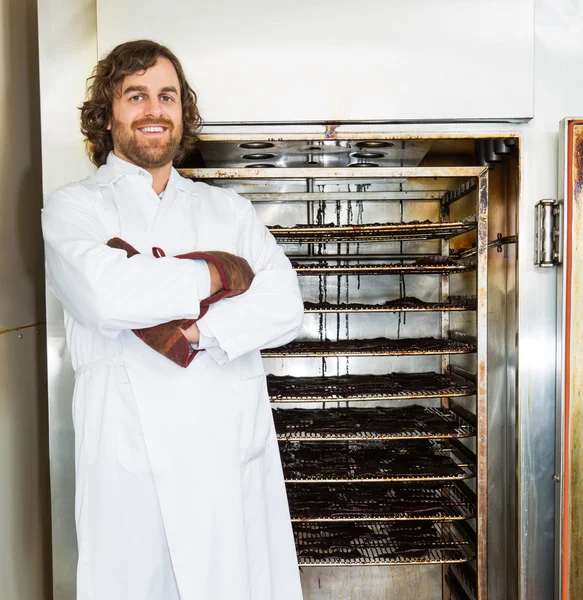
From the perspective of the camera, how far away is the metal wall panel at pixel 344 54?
6.77 feet

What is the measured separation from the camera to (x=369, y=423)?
270cm

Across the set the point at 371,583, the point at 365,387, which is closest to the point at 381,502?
the point at 365,387

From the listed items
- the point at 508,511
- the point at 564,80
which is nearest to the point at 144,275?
the point at 564,80

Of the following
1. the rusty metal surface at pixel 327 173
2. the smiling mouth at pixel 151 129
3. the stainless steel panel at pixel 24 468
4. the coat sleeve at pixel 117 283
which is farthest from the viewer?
the rusty metal surface at pixel 327 173

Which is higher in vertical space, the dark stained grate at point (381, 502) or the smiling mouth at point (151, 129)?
the smiling mouth at point (151, 129)

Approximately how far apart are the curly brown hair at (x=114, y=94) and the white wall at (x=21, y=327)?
28 cm

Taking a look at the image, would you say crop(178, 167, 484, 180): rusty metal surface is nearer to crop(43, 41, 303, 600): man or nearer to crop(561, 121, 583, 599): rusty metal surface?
crop(561, 121, 583, 599): rusty metal surface

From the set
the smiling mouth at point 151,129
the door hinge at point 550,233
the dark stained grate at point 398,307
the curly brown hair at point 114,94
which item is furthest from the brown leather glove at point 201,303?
the door hinge at point 550,233

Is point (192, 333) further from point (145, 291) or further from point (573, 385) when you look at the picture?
point (573, 385)

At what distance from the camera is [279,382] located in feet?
9.45

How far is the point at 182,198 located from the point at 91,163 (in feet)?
1.53

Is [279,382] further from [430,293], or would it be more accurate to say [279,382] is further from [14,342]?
[14,342]

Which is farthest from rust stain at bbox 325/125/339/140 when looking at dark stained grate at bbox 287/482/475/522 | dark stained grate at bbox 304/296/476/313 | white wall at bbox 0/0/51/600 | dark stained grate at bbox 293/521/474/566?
dark stained grate at bbox 293/521/474/566

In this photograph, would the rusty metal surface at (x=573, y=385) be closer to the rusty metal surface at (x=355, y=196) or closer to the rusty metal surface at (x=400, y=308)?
the rusty metal surface at (x=400, y=308)
